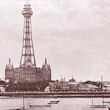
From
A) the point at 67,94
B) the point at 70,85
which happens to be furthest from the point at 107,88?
the point at 67,94

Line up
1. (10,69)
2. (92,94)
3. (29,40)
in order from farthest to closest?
1. (10,69)
2. (29,40)
3. (92,94)

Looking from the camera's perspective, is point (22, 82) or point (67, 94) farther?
point (22, 82)

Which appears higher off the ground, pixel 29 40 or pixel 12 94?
pixel 29 40

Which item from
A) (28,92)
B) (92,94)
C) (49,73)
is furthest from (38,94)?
(49,73)

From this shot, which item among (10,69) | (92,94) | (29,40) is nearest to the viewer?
(92,94)

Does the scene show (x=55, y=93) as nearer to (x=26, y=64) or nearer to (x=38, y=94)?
(x=38, y=94)

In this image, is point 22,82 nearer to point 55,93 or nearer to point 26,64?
point 26,64
